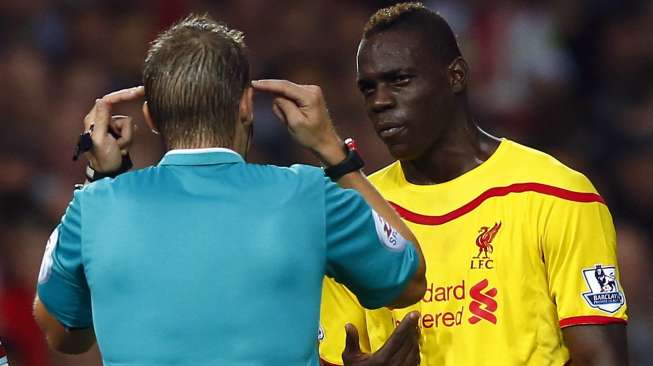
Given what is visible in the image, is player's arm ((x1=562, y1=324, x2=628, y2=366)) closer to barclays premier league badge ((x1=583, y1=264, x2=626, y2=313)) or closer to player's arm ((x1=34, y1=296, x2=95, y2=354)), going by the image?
barclays premier league badge ((x1=583, y1=264, x2=626, y2=313))

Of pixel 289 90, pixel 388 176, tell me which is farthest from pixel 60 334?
pixel 388 176

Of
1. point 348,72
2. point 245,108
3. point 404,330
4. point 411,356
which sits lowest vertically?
point 348,72

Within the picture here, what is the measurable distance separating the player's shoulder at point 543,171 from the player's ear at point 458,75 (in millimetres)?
274

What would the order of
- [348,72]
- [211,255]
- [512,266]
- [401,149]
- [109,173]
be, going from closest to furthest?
[211,255], [109,173], [512,266], [401,149], [348,72]

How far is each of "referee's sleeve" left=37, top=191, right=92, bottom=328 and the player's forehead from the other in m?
1.38

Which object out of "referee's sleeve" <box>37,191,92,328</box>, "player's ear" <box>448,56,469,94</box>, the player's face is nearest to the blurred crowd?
"player's ear" <box>448,56,469,94</box>

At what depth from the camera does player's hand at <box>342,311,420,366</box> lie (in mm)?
3760

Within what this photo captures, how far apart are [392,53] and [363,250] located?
1252 mm

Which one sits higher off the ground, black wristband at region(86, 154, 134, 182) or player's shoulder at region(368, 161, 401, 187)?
black wristband at region(86, 154, 134, 182)

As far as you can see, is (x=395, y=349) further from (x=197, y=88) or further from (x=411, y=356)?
(x=197, y=88)

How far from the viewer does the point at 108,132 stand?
3.29 metres

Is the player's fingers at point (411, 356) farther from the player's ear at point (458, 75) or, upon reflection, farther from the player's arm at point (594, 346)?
the player's ear at point (458, 75)

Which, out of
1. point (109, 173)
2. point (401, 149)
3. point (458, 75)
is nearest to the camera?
point (109, 173)

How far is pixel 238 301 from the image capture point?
2959 millimetres
